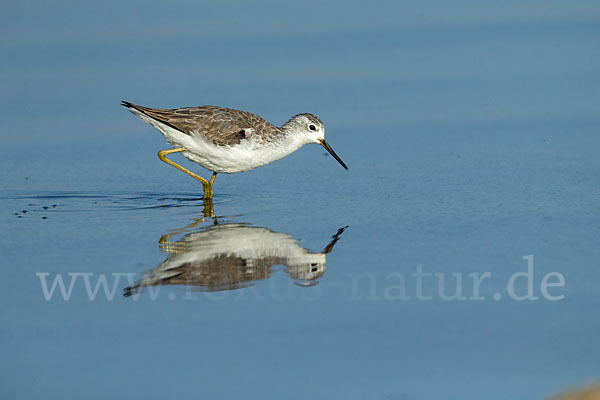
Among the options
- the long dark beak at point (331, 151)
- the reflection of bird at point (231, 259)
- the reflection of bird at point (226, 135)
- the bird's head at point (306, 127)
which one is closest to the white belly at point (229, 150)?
the reflection of bird at point (226, 135)

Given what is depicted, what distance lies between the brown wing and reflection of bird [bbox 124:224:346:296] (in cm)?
181

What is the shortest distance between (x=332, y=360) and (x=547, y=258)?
7.99 feet

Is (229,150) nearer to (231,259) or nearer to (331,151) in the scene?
(331,151)

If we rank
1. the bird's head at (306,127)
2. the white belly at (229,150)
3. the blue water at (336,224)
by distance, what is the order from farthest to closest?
the bird's head at (306,127) → the white belly at (229,150) → the blue water at (336,224)

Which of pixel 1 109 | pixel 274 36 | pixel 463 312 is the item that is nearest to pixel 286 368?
pixel 463 312

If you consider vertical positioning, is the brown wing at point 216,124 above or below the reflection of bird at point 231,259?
above

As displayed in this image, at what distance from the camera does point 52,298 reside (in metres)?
6.34

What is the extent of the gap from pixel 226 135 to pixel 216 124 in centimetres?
Answer: 17

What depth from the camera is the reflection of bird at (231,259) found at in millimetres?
6654

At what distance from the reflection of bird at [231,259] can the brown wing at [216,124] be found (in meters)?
1.81

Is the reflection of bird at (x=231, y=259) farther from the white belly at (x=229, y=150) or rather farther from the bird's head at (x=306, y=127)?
the bird's head at (x=306, y=127)

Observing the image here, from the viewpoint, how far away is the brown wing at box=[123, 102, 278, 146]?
31.5 ft

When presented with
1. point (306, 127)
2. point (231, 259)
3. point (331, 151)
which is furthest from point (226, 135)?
point (231, 259)

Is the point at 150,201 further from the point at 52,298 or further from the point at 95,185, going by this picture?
the point at 52,298
